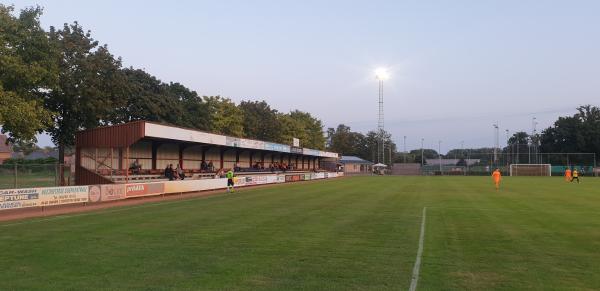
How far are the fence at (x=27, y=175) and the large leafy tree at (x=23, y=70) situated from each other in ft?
7.01

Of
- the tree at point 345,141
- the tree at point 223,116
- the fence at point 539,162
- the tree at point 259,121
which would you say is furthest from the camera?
the tree at point 345,141

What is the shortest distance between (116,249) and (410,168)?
355 ft

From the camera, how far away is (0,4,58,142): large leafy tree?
2444 centimetres

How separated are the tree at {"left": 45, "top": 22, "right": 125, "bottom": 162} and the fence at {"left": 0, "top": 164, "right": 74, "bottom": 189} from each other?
22.3 feet

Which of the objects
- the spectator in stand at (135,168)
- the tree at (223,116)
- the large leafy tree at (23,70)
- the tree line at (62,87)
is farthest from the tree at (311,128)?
the large leafy tree at (23,70)

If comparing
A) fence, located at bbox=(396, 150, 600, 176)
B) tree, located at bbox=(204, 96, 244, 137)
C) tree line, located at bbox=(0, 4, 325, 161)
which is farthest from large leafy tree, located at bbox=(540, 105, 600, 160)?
tree line, located at bbox=(0, 4, 325, 161)

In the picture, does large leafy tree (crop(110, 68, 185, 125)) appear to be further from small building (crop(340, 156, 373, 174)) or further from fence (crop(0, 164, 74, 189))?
small building (crop(340, 156, 373, 174))

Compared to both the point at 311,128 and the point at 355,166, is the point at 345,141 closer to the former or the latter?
the point at 355,166

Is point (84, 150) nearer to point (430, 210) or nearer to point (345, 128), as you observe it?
point (430, 210)

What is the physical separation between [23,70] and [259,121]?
57.6 meters

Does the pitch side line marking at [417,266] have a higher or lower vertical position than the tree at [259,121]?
lower

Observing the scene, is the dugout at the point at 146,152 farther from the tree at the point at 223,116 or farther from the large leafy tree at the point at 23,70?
the tree at the point at 223,116

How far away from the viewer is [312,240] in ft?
41.3

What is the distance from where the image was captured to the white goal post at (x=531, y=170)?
283ft
